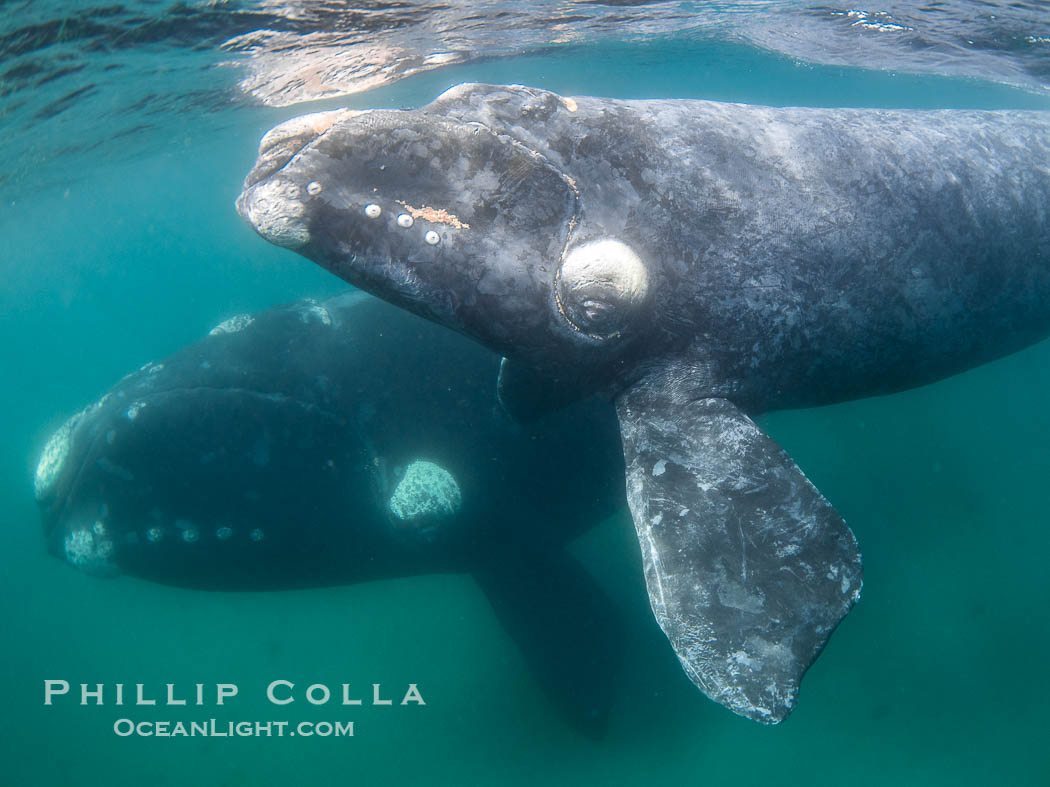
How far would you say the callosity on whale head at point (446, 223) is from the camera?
3.55m

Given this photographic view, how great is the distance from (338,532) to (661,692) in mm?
7235

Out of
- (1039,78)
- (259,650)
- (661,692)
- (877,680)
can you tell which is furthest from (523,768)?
(1039,78)

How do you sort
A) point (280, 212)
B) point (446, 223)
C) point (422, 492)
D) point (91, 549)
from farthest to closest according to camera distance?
point (91, 549) < point (422, 492) < point (446, 223) < point (280, 212)

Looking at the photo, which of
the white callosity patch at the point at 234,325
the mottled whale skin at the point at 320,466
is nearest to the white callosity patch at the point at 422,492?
the mottled whale skin at the point at 320,466

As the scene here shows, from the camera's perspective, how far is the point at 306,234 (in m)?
3.51

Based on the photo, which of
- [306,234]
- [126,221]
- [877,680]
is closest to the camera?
[306,234]

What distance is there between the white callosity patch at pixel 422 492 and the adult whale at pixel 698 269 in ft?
8.35

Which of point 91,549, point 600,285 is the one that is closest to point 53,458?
point 91,549

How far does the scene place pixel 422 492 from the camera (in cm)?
740

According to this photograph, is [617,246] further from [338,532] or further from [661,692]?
[661,692]

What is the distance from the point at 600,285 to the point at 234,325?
6.74 metres

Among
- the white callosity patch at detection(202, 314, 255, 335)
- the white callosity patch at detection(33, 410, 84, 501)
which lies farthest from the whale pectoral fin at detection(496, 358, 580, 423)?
the white callosity patch at detection(33, 410, 84, 501)

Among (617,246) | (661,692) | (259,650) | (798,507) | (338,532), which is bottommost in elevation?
(259,650)

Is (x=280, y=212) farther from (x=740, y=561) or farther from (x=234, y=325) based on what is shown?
(x=234, y=325)
